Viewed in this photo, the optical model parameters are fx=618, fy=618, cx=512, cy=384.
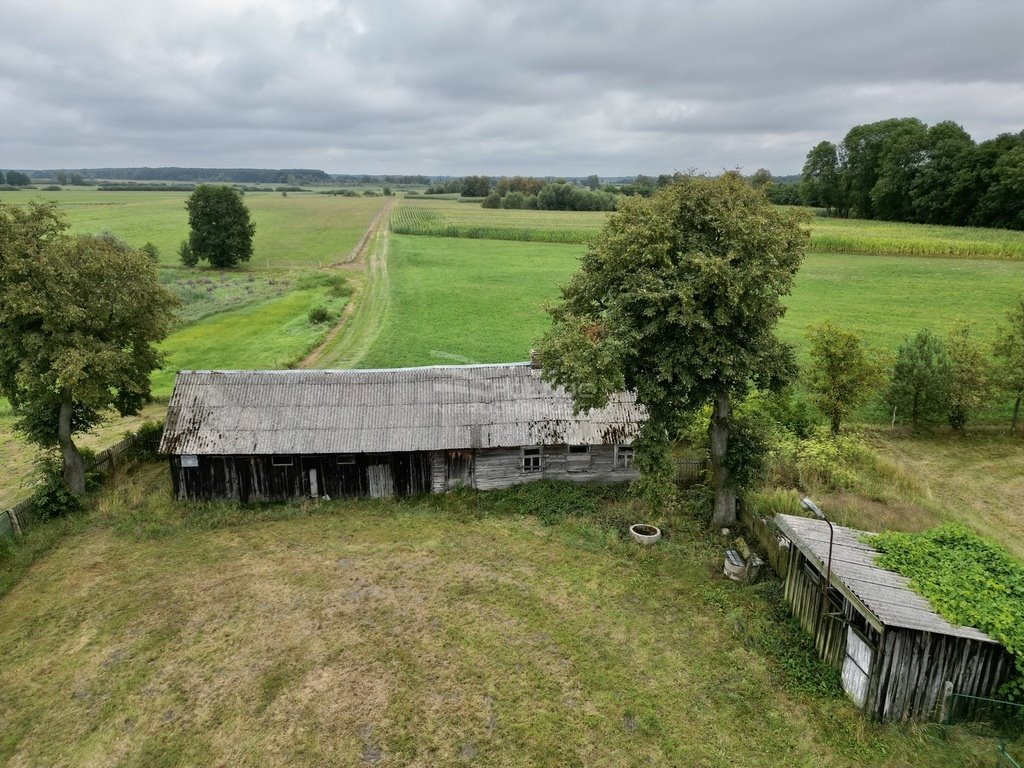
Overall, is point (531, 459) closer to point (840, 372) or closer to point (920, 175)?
point (840, 372)

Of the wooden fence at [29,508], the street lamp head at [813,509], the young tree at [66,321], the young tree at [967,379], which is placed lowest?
the wooden fence at [29,508]

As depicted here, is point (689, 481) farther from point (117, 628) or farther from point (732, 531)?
point (117, 628)

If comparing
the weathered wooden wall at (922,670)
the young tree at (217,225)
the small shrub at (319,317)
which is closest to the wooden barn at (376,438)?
the weathered wooden wall at (922,670)

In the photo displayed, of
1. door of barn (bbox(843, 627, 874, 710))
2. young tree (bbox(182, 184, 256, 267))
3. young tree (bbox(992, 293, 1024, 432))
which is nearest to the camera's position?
door of barn (bbox(843, 627, 874, 710))

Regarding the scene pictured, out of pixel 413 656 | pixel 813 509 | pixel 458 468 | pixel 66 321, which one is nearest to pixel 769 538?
pixel 813 509

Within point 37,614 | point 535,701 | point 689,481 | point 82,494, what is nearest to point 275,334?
point 82,494

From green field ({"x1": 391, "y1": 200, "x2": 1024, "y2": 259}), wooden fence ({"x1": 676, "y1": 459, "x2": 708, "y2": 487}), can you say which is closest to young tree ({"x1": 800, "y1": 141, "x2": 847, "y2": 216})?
green field ({"x1": 391, "y1": 200, "x2": 1024, "y2": 259})

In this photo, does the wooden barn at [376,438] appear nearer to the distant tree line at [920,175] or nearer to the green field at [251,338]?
the green field at [251,338]

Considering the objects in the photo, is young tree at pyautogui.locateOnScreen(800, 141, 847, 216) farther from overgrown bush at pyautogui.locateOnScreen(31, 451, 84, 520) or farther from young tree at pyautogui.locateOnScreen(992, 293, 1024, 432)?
overgrown bush at pyautogui.locateOnScreen(31, 451, 84, 520)
